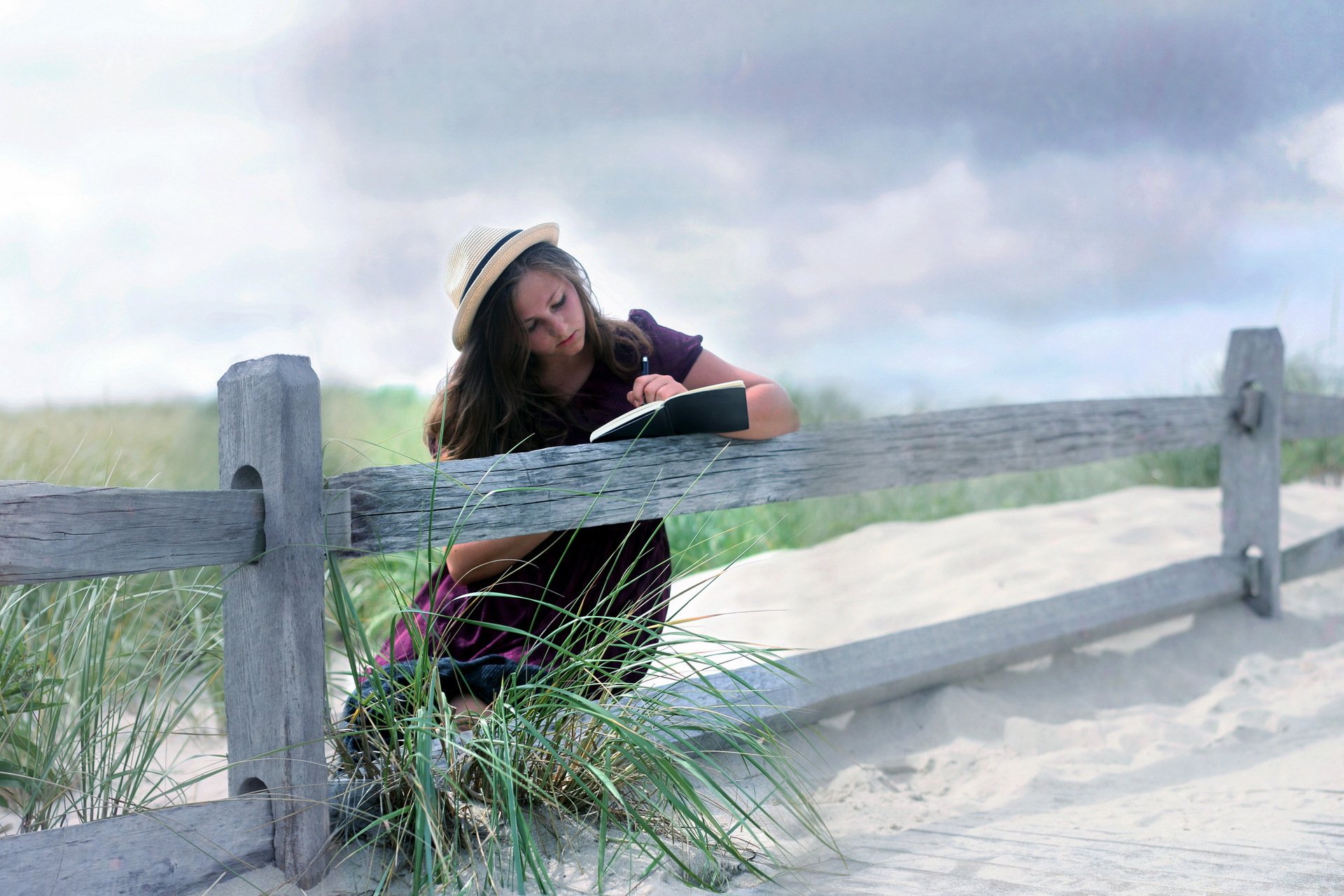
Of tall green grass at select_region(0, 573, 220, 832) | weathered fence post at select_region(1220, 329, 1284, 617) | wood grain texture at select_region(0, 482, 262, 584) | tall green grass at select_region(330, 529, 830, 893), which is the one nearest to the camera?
wood grain texture at select_region(0, 482, 262, 584)

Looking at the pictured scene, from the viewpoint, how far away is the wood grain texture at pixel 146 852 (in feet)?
4.81

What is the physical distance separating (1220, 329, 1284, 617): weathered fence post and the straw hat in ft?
12.1

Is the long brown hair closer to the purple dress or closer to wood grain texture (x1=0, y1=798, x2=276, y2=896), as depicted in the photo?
the purple dress

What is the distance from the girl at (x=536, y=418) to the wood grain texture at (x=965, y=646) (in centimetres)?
34

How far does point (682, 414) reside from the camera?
2.08m

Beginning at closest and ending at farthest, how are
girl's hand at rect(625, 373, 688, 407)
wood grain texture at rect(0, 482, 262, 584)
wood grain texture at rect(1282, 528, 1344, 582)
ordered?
wood grain texture at rect(0, 482, 262, 584) < girl's hand at rect(625, 373, 688, 407) < wood grain texture at rect(1282, 528, 1344, 582)

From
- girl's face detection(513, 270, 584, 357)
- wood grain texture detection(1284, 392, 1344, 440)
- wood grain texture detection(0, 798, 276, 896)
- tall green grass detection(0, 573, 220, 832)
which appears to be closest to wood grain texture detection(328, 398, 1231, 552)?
girl's face detection(513, 270, 584, 357)

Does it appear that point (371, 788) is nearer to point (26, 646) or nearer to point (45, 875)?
point (45, 875)

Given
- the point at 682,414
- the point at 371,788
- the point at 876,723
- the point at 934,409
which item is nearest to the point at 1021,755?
the point at 876,723

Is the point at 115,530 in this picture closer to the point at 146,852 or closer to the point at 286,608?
the point at 286,608

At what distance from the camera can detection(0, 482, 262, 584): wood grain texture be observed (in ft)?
4.63

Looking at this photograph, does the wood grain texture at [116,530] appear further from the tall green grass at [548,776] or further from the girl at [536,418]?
the girl at [536,418]

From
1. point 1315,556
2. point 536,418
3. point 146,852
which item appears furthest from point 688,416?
point 1315,556

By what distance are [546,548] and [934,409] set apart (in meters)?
1.57
